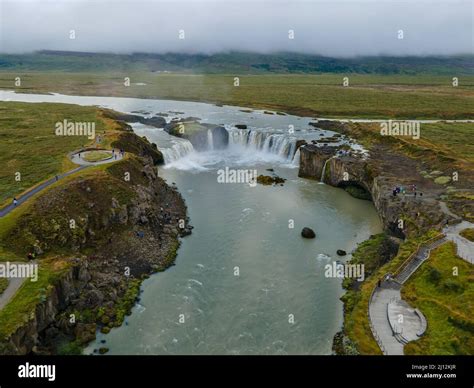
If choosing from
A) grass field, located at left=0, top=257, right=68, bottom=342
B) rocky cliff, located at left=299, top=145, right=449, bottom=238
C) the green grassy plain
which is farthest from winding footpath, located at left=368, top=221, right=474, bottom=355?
the green grassy plain

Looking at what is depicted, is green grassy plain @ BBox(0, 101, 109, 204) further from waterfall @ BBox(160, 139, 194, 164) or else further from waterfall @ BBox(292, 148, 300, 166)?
waterfall @ BBox(292, 148, 300, 166)

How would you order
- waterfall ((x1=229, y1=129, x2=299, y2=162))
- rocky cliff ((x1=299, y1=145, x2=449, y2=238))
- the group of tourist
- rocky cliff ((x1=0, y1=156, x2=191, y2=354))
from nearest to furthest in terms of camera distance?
rocky cliff ((x1=0, y1=156, x2=191, y2=354)) < rocky cliff ((x1=299, y1=145, x2=449, y2=238)) < the group of tourist < waterfall ((x1=229, y1=129, x2=299, y2=162))

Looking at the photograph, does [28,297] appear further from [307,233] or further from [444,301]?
[444,301]

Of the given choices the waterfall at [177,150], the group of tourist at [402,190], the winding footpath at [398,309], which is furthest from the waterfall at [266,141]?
the winding footpath at [398,309]

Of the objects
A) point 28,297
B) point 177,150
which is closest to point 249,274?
point 28,297

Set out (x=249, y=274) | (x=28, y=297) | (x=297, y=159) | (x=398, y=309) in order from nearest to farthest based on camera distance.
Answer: (x=28, y=297), (x=398, y=309), (x=249, y=274), (x=297, y=159)
